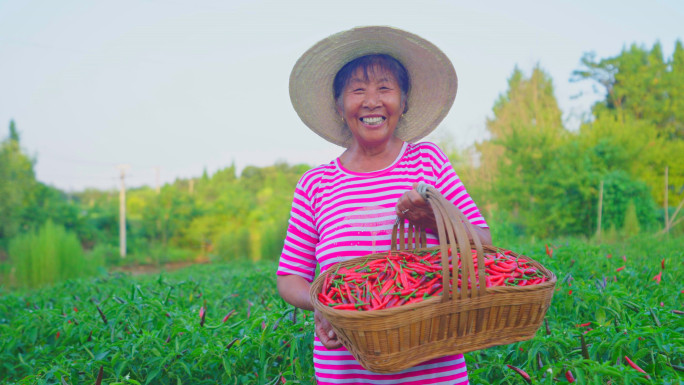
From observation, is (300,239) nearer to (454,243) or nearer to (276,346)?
(454,243)

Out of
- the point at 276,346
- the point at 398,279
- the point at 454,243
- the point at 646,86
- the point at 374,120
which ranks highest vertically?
the point at 646,86

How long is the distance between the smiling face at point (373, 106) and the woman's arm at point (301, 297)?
508 mm

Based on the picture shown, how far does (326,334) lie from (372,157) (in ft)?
2.06

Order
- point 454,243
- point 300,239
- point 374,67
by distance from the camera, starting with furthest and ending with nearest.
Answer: point 374,67, point 300,239, point 454,243

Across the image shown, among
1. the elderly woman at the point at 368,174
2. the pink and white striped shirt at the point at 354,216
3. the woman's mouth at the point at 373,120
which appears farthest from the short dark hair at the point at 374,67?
the pink and white striped shirt at the point at 354,216

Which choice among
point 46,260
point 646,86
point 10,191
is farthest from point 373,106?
point 646,86

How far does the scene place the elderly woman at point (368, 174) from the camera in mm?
1512

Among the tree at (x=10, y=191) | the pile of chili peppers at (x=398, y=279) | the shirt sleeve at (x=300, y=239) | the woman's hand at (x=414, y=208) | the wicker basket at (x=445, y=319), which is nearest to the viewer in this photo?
the wicker basket at (x=445, y=319)

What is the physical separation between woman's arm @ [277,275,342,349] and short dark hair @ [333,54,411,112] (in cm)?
71

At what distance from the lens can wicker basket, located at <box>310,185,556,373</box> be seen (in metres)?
1.17

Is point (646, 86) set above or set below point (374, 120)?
above

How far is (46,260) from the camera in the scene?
31.5 ft

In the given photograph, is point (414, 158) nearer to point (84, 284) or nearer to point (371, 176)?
point (371, 176)

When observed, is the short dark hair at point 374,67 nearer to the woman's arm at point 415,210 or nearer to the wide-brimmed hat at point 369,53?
the wide-brimmed hat at point 369,53
